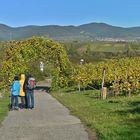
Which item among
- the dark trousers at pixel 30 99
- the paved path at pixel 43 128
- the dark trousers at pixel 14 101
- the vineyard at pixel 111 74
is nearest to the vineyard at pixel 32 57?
the vineyard at pixel 111 74

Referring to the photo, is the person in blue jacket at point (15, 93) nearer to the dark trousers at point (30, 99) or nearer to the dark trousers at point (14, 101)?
the dark trousers at point (14, 101)

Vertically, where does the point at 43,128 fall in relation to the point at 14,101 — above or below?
above

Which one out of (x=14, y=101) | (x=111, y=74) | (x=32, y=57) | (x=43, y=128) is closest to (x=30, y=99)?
(x=14, y=101)

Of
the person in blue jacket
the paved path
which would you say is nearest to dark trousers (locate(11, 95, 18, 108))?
the person in blue jacket

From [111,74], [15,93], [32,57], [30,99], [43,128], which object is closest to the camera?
[43,128]

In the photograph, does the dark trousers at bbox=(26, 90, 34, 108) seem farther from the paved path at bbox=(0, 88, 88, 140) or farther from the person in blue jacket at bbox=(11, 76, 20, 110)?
the paved path at bbox=(0, 88, 88, 140)

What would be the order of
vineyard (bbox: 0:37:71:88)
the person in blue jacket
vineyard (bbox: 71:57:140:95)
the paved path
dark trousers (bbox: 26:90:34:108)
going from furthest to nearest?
vineyard (bbox: 0:37:71:88), vineyard (bbox: 71:57:140:95), dark trousers (bbox: 26:90:34:108), the person in blue jacket, the paved path

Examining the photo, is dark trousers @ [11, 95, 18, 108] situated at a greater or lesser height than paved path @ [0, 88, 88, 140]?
lesser

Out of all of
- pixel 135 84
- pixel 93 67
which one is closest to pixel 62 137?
pixel 135 84

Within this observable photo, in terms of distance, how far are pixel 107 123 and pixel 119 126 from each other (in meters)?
0.88

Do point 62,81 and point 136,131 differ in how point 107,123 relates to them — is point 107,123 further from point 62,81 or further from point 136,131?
point 62,81

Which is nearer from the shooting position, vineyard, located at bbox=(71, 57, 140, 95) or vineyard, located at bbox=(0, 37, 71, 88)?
vineyard, located at bbox=(71, 57, 140, 95)

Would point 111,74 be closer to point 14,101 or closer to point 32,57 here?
point 32,57

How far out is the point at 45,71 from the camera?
72188mm
